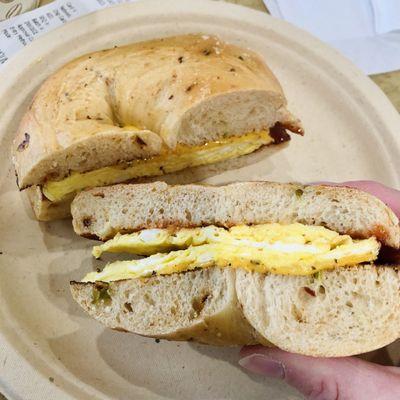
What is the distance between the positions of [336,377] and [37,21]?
2373 mm

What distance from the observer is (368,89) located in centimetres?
269

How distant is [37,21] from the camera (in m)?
2.88

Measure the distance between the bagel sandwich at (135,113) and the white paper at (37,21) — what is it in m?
0.70

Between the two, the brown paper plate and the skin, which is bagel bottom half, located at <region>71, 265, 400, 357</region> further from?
the brown paper plate

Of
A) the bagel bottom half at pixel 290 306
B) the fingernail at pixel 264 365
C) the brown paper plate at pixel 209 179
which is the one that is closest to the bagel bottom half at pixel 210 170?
the brown paper plate at pixel 209 179

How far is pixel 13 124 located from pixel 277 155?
1.26 metres

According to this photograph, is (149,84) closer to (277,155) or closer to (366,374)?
(277,155)

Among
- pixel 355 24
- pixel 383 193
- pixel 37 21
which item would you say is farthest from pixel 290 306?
pixel 355 24

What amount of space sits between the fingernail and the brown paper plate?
16 cm

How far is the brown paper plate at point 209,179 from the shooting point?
6.40 feet

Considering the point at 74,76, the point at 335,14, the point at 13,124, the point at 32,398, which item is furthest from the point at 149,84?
the point at 335,14

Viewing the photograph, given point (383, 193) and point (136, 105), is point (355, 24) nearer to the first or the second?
point (383, 193)

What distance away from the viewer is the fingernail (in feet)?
5.88

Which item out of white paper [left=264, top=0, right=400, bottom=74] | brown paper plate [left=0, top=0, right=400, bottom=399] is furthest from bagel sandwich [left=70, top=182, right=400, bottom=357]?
white paper [left=264, top=0, right=400, bottom=74]
